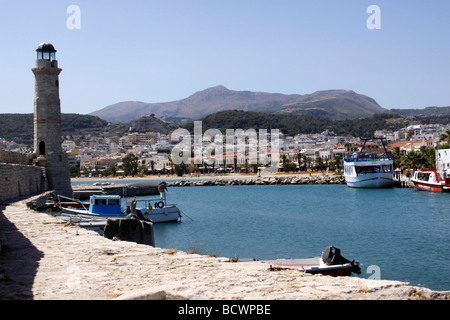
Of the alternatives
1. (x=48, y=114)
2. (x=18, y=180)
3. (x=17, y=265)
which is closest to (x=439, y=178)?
(x=48, y=114)

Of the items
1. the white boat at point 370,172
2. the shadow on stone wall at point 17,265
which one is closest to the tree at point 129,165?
the white boat at point 370,172

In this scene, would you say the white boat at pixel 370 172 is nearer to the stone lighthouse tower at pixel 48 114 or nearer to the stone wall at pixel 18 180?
the stone lighthouse tower at pixel 48 114

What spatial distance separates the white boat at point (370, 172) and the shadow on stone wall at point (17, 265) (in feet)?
183

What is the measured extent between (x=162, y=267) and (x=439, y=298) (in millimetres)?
3753

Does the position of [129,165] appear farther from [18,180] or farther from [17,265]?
[17,265]

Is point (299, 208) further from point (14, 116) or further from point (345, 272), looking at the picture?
point (14, 116)

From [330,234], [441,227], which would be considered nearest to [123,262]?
[330,234]

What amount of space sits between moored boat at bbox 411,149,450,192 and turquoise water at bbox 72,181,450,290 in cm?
954

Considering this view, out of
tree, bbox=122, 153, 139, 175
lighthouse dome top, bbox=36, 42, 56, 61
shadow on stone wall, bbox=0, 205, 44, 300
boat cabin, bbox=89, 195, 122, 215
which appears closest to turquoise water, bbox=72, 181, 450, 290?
boat cabin, bbox=89, 195, 122, 215

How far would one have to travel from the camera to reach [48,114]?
2816cm

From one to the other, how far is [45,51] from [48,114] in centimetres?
370

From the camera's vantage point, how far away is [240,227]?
1105 inches

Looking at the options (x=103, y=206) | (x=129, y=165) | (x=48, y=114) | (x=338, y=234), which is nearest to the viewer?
(x=338, y=234)

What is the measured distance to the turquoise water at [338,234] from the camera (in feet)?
56.4
